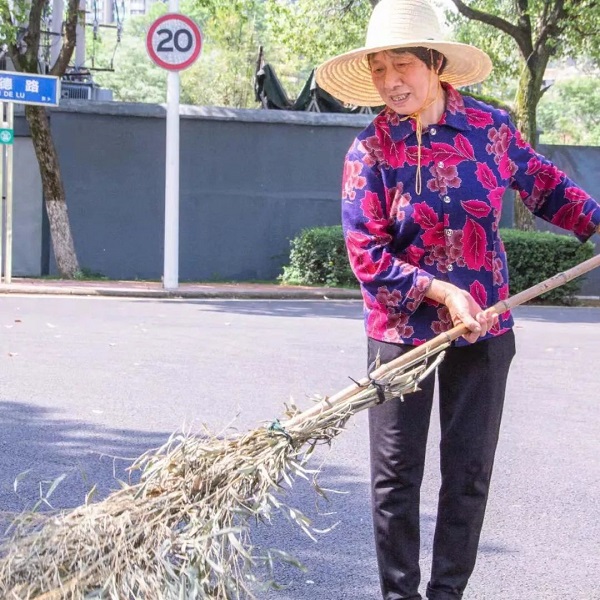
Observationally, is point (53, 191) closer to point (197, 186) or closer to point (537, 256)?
point (197, 186)

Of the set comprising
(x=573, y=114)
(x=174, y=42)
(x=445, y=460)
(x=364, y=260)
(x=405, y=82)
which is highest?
(x=573, y=114)

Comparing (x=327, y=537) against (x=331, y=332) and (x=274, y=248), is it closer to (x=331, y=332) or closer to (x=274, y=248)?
(x=331, y=332)

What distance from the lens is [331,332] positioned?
10961 millimetres

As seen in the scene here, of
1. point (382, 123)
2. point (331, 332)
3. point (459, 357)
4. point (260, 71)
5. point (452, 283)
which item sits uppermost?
point (260, 71)

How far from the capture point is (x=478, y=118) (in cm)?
326

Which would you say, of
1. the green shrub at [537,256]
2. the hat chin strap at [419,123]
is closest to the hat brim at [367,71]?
the hat chin strap at [419,123]

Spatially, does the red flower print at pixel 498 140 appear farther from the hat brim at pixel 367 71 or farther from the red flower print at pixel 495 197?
the hat brim at pixel 367 71

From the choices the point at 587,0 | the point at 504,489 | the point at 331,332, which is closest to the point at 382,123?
the point at 504,489

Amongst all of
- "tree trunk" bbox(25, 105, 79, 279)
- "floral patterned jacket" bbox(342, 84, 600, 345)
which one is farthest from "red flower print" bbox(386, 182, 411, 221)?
"tree trunk" bbox(25, 105, 79, 279)

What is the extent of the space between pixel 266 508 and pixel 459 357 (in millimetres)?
789

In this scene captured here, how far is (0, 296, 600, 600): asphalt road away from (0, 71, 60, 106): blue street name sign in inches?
135

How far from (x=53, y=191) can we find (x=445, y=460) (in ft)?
47.0

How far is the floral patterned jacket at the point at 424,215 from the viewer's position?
3.14m

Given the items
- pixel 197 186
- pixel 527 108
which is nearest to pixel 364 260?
pixel 197 186
